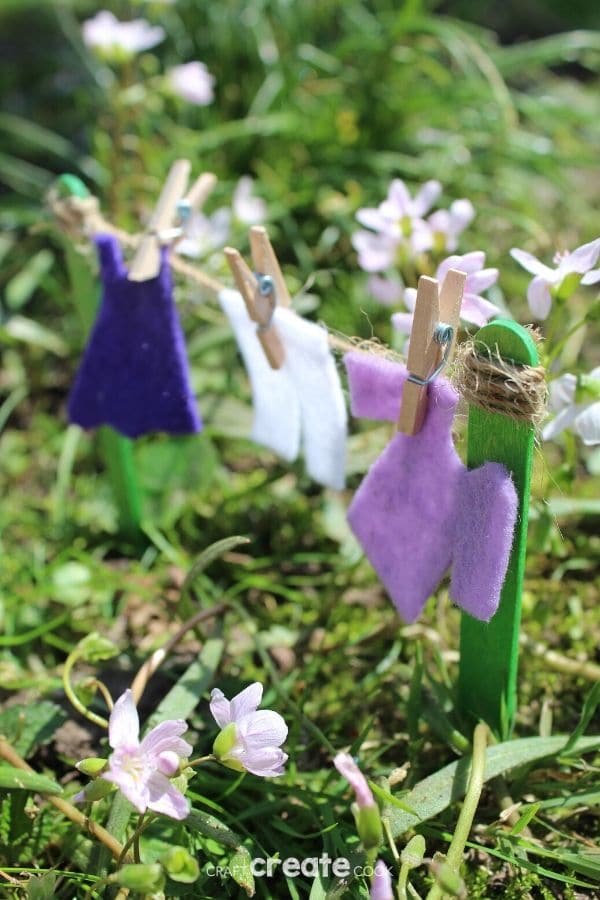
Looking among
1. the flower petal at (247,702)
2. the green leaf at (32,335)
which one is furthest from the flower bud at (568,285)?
the green leaf at (32,335)

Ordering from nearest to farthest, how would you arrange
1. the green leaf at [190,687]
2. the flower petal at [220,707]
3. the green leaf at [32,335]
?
1. the flower petal at [220,707]
2. the green leaf at [190,687]
3. the green leaf at [32,335]

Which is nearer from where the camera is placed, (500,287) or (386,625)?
(386,625)

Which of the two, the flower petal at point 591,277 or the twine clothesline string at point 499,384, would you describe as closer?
the twine clothesline string at point 499,384

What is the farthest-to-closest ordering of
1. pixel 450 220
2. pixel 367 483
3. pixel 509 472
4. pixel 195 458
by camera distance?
1. pixel 195 458
2. pixel 450 220
3. pixel 367 483
4. pixel 509 472

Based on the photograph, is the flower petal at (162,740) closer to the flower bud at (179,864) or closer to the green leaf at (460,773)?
the flower bud at (179,864)

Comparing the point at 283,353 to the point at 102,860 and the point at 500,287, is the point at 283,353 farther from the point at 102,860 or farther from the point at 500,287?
the point at 500,287

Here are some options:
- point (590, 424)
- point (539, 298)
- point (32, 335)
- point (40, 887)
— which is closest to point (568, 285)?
point (539, 298)

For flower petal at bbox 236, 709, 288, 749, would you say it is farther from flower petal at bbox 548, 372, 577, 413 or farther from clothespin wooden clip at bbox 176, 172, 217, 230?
clothespin wooden clip at bbox 176, 172, 217, 230

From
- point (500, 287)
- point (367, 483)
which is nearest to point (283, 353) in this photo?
point (367, 483)

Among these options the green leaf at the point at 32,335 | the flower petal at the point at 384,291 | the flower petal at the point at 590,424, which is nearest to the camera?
the flower petal at the point at 590,424
